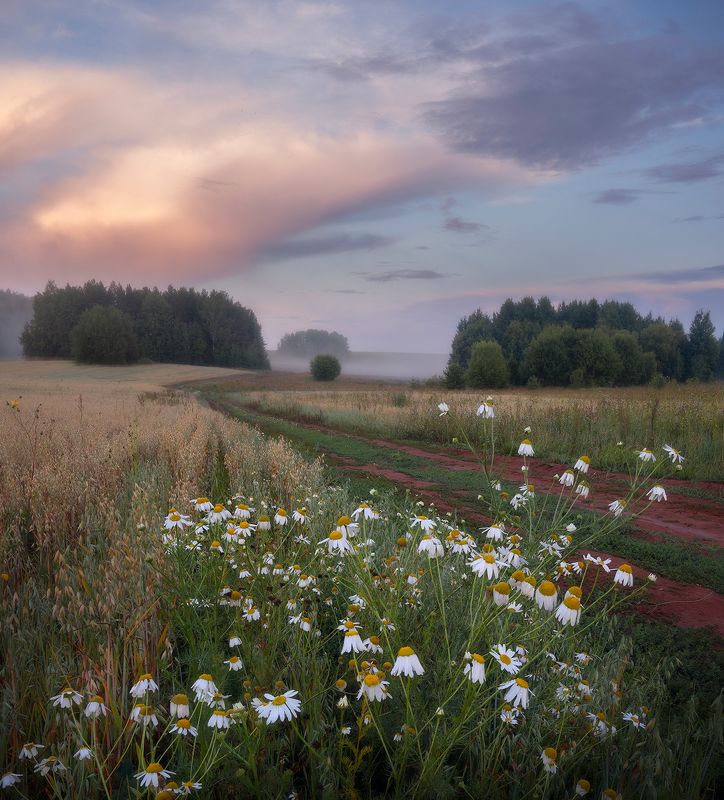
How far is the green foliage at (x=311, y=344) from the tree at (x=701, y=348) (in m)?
81.0

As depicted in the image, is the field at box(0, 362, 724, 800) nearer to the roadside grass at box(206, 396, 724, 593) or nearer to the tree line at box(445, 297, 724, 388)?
the roadside grass at box(206, 396, 724, 593)

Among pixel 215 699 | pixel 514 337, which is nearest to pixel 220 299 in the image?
pixel 514 337

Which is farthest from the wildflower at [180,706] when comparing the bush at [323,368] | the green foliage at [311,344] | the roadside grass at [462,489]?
the green foliage at [311,344]

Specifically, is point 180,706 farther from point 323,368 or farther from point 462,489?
point 323,368

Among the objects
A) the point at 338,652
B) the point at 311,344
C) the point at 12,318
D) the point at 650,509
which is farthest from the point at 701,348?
the point at 12,318

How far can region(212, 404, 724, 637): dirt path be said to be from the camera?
4637mm

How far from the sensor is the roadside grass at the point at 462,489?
552 centimetres

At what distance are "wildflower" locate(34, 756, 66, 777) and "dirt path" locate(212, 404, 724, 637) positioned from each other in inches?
147

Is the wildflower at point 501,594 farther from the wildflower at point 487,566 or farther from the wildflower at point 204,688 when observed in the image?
the wildflower at point 204,688

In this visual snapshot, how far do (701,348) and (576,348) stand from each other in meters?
22.3

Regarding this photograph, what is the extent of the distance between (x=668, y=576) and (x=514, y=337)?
62.3 metres

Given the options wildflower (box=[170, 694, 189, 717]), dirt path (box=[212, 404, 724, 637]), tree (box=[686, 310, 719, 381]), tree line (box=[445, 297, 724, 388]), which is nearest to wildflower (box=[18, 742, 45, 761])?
wildflower (box=[170, 694, 189, 717])

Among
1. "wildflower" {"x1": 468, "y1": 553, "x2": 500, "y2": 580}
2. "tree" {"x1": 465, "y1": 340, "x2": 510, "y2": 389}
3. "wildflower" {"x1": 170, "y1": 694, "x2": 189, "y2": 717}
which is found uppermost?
"tree" {"x1": 465, "y1": 340, "x2": 510, "y2": 389}

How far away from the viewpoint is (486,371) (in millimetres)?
52406
